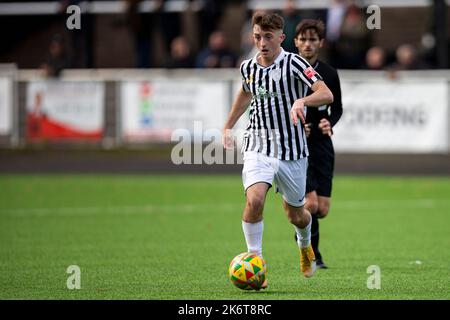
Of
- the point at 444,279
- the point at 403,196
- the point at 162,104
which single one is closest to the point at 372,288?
the point at 444,279

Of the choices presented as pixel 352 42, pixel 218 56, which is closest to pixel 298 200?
pixel 352 42

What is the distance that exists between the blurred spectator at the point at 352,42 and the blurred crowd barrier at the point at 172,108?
2.06 feet

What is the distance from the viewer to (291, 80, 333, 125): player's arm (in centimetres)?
868

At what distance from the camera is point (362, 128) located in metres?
22.2

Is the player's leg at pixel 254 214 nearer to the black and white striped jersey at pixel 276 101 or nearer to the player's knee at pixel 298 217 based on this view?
the black and white striped jersey at pixel 276 101

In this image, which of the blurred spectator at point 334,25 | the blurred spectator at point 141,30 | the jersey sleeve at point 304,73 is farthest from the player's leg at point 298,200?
the blurred spectator at point 141,30

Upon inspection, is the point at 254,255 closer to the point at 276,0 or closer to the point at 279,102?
the point at 279,102

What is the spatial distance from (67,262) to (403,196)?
8.97 meters

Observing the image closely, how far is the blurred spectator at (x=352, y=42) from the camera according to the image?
23.0 meters

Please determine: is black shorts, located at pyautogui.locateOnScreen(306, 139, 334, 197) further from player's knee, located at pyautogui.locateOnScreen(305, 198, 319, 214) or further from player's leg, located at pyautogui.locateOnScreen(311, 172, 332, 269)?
player's knee, located at pyautogui.locateOnScreen(305, 198, 319, 214)

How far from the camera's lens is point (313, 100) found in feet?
29.6

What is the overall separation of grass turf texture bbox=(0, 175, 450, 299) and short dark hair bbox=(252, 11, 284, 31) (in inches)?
86.1

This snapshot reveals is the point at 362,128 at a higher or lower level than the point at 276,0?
lower

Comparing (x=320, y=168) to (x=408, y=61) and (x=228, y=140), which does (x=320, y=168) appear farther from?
(x=408, y=61)
